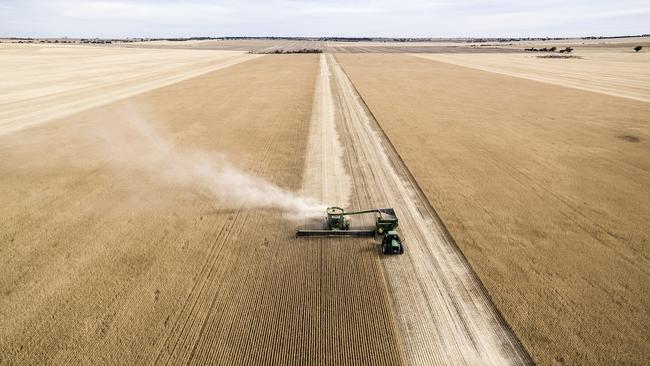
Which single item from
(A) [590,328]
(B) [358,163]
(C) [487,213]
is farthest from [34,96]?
(A) [590,328]

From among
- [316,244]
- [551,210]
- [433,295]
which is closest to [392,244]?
[433,295]

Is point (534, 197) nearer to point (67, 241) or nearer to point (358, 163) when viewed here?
point (358, 163)

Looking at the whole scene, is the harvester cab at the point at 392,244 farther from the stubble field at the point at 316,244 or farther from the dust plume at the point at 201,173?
the dust plume at the point at 201,173

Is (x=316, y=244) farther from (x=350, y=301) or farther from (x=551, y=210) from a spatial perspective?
(x=551, y=210)

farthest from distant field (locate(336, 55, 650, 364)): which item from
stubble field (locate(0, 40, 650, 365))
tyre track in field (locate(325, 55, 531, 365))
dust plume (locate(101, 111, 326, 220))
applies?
dust plume (locate(101, 111, 326, 220))

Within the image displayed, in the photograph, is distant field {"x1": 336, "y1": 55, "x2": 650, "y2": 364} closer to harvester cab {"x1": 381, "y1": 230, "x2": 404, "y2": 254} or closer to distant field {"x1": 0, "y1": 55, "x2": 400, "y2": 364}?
harvester cab {"x1": 381, "y1": 230, "x2": 404, "y2": 254}

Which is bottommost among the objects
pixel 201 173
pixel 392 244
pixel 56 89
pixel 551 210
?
pixel 551 210
